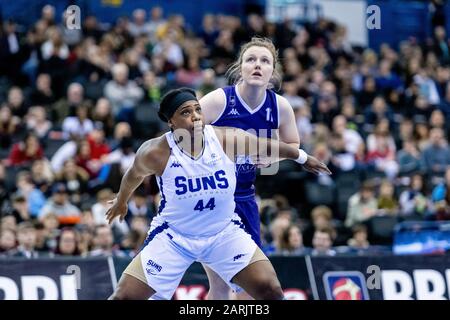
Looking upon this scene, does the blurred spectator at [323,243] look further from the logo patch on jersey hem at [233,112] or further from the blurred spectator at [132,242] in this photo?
the logo patch on jersey hem at [233,112]

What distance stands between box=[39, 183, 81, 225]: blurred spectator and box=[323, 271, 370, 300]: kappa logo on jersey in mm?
3765

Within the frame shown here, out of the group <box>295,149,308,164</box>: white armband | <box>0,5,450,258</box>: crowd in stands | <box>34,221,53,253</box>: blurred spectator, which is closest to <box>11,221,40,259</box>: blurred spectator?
<box>0,5,450,258</box>: crowd in stands

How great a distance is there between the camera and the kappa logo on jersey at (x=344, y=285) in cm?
1161

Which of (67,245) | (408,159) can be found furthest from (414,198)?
(67,245)

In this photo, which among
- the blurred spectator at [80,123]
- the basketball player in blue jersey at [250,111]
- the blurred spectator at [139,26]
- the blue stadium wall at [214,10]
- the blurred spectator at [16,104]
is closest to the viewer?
the basketball player in blue jersey at [250,111]

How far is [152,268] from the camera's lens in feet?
26.0

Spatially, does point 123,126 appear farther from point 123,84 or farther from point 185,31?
point 185,31

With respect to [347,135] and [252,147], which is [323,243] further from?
[252,147]

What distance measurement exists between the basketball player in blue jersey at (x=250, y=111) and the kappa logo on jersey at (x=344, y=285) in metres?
2.89

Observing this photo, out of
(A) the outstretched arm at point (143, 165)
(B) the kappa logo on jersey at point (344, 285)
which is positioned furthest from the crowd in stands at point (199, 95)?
(A) the outstretched arm at point (143, 165)

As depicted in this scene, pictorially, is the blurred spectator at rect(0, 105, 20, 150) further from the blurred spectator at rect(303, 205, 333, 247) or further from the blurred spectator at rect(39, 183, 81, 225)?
the blurred spectator at rect(303, 205, 333, 247)

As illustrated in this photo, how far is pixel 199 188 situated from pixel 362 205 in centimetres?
763

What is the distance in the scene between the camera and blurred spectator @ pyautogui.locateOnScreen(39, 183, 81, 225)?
13.9 m

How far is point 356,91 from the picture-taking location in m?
19.5
